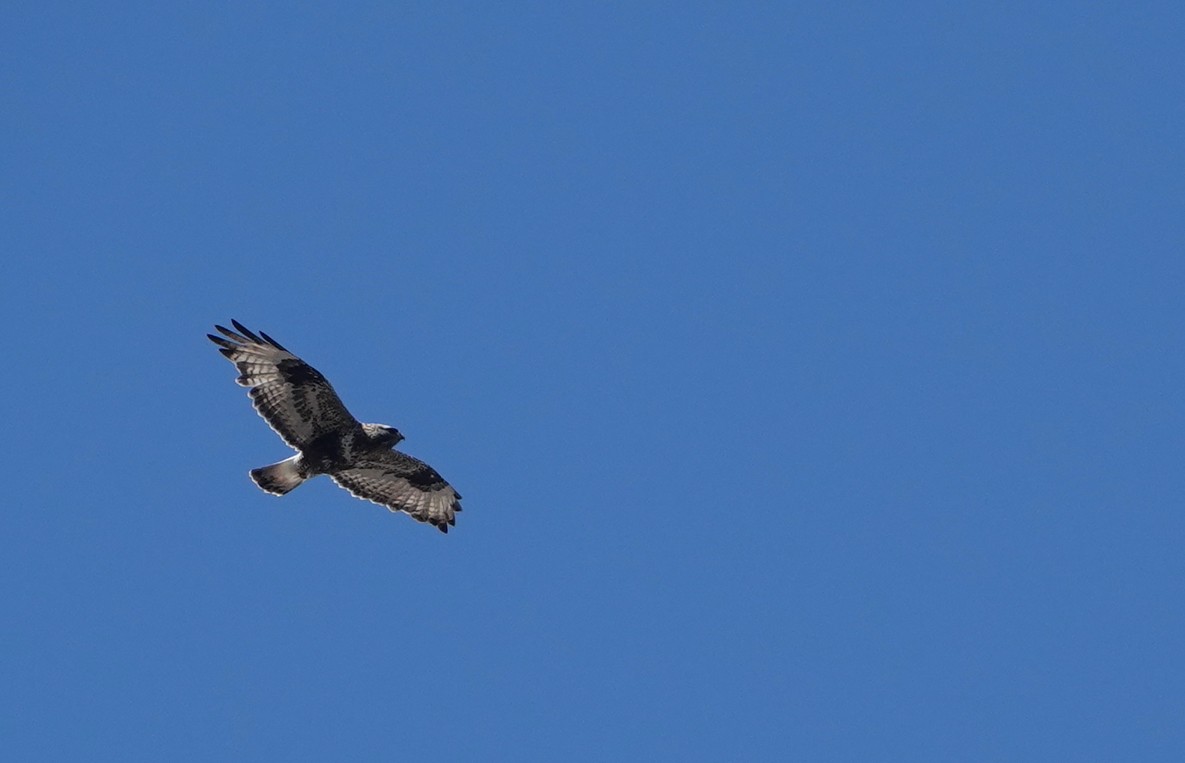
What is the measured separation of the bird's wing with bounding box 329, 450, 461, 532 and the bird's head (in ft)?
2.86

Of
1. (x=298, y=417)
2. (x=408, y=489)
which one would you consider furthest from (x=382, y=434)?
(x=408, y=489)

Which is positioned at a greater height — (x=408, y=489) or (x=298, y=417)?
(x=408, y=489)

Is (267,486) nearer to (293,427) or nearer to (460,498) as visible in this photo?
(293,427)

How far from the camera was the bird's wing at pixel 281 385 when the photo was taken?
1994 cm

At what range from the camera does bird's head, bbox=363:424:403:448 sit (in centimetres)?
2048

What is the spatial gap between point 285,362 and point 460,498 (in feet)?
10.9

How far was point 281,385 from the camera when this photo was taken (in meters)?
20.0

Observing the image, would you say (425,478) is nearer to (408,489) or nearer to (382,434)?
(408,489)

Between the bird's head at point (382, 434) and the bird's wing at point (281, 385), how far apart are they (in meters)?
0.42

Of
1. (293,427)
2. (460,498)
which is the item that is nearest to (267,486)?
(293,427)

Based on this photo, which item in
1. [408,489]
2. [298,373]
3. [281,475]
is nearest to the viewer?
[298,373]

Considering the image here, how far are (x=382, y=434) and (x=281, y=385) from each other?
1303mm

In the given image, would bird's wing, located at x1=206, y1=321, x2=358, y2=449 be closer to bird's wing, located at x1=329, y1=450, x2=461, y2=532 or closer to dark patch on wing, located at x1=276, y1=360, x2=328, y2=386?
dark patch on wing, located at x1=276, y1=360, x2=328, y2=386

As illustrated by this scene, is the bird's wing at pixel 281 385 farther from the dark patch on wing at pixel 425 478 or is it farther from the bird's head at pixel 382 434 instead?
the dark patch on wing at pixel 425 478
